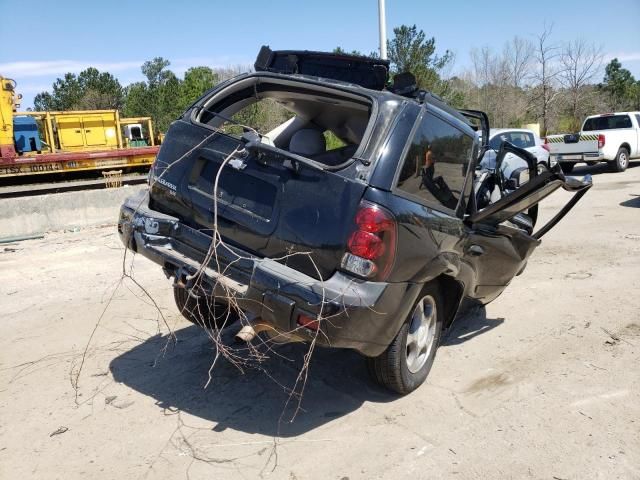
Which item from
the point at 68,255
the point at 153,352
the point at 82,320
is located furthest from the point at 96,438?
the point at 68,255

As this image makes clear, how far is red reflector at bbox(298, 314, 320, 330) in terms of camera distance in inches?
120

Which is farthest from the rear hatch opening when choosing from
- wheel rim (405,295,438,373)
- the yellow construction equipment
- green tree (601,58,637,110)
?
green tree (601,58,637,110)

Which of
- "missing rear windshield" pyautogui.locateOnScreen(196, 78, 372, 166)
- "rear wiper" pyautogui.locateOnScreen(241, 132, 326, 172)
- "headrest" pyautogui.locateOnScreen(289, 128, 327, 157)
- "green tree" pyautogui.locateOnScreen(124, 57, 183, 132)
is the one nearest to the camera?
"rear wiper" pyautogui.locateOnScreen(241, 132, 326, 172)

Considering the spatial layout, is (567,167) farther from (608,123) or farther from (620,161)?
(608,123)

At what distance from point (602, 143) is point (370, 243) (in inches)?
688

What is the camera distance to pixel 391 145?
11.0 ft

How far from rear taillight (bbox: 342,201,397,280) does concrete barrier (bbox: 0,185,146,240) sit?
8.36 metres

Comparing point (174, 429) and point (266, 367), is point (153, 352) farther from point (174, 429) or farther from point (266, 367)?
point (174, 429)

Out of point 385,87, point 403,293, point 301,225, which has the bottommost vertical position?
point 403,293

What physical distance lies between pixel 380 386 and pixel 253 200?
59.6 inches

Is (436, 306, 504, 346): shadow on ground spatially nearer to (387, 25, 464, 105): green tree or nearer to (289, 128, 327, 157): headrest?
(289, 128, 327, 157): headrest

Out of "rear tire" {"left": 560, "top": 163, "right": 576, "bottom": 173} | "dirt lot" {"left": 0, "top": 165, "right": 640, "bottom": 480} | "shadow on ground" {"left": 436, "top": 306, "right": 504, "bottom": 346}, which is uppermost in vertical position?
"rear tire" {"left": 560, "top": 163, "right": 576, "bottom": 173}

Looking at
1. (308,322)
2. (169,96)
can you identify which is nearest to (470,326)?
(308,322)

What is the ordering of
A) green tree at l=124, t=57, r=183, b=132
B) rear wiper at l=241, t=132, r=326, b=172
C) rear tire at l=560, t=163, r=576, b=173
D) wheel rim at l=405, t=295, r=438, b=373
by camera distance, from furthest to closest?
green tree at l=124, t=57, r=183, b=132 < rear tire at l=560, t=163, r=576, b=173 < wheel rim at l=405, t=295, r=438, b=373 < rear wiper at l=241, t=132, r=326, b=172
